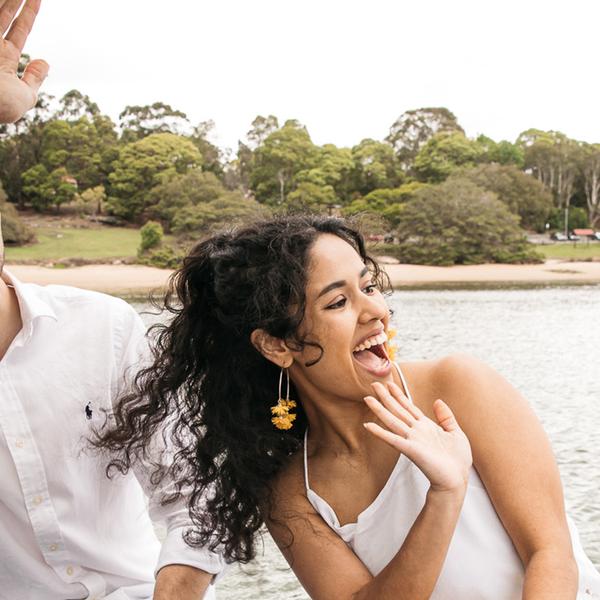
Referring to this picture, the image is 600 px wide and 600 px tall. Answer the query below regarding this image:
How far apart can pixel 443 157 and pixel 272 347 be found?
146 feet

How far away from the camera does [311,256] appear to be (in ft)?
6.64

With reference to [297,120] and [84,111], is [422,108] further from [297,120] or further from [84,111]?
[84,111]

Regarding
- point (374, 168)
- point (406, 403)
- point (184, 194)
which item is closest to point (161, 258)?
point (184, 194)

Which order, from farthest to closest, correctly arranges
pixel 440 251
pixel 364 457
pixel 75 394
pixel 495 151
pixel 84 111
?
1. pixel 84 111
2. pixel 495 151
3. pixel 440 251
4. pixel 364 457
5. pixel 75 394

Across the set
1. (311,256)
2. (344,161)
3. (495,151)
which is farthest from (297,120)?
(311,256)

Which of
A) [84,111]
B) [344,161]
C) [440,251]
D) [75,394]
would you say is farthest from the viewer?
[84,111]

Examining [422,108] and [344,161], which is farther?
[422,108]

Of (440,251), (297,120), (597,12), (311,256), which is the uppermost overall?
(597,12)

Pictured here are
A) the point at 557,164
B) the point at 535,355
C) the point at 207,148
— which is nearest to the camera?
the point at 535,355

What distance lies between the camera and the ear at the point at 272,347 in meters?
2.07

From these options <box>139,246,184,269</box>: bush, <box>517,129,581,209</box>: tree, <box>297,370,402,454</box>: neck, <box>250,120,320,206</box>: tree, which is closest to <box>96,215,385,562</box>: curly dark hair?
<box>297,370,402,454</box>: neck

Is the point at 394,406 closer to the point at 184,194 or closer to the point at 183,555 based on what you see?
the point at 183,555

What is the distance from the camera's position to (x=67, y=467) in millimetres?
1901

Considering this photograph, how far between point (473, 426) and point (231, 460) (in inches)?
23.5
